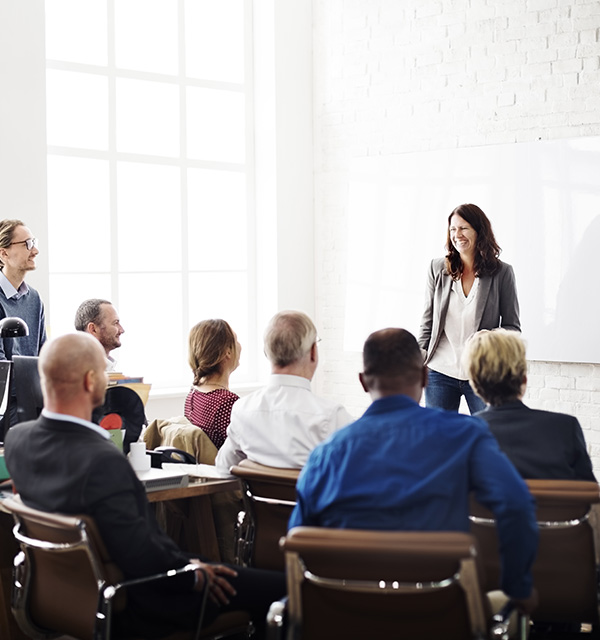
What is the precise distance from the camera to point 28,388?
11.1ft

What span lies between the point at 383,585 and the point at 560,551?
806 millimetres

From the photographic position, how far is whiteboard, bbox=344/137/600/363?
630 centimetres

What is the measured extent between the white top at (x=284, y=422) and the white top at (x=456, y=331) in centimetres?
215

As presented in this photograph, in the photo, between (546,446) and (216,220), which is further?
(216,220)

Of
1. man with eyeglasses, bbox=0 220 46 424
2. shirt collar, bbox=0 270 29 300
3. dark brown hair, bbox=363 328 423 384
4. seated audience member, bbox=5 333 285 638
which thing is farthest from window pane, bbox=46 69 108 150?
dark brown hair, bbox=363 328 423 384

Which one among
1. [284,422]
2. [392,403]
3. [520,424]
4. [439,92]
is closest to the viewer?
[392,403]

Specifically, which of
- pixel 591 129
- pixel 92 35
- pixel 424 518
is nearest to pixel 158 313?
pixel 92 35

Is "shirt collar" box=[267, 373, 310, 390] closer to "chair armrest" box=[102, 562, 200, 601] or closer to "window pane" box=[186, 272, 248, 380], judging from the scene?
"chair armrest" box=[102, 562, 200, 601]

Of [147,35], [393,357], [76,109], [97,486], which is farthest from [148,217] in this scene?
[393,357]

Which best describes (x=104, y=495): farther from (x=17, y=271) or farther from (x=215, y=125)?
(x=215, y=125)

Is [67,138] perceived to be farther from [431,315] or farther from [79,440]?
[79,440]

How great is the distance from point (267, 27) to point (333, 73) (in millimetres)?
643

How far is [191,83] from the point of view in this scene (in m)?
7.66

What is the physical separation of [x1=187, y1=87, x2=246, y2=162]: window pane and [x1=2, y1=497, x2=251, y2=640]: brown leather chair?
5.41 metres
